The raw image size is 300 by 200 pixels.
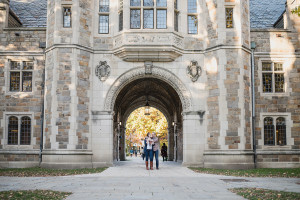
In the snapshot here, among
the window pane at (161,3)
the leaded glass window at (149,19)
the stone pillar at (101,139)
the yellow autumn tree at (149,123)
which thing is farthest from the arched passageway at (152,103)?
the yellow autumn tree at (149,123)

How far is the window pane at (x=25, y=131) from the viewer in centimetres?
1834

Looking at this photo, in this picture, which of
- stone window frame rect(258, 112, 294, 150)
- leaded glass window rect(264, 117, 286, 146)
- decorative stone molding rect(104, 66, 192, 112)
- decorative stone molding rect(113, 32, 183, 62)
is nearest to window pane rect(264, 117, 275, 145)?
leaded glass window rect(264, 117, 286, 146)

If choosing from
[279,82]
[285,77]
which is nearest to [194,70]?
[279,82]

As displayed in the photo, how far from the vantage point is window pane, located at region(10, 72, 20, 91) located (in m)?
18.7

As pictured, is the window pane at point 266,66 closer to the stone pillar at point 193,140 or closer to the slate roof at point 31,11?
the stone pillar at point 193,140

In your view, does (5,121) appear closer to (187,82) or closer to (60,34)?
(60,34)

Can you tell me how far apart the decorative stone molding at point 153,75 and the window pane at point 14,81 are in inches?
182

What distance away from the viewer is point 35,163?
1795cm

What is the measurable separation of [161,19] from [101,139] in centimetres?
643

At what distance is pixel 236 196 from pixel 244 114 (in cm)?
956

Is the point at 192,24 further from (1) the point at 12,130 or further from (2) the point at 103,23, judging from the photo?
(1) the point at 12,130

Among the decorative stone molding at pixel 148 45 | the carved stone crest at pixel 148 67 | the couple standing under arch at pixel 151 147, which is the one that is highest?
→ the decorative stone molding at pixel 148 45

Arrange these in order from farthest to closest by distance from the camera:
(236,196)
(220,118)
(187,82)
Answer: (187,82) → (220,118) → (236,196)

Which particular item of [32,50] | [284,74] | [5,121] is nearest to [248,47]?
[284,74]
